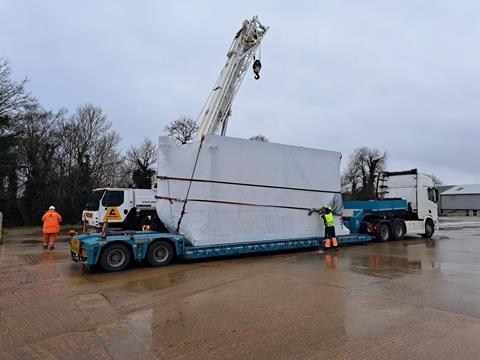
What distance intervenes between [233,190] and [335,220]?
451 centimetres

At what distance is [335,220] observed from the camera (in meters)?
13.7

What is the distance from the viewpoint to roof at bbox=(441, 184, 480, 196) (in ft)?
228

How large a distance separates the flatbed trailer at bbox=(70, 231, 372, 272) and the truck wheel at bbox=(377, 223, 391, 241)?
23.3 feet

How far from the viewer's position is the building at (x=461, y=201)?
68062 mm

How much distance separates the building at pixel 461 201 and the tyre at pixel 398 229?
2234 inches

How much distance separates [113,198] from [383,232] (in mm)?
11922

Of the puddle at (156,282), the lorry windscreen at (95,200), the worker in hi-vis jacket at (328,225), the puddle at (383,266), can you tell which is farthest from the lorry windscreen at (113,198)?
the puddle at (383,266)

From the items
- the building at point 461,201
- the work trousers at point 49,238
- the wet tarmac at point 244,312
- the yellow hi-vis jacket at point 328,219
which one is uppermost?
the building at point 461,201

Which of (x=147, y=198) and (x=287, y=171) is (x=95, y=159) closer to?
(x=147, y=198)

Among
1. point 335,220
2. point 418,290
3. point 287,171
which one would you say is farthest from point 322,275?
point 335,220

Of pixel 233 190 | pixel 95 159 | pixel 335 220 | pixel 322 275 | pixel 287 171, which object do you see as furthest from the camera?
pixel 95 159

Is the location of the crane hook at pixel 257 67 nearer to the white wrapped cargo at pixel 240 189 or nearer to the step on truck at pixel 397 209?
the white wrapped cargo at pixel 240 189

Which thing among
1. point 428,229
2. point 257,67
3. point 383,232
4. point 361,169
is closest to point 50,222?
point 257,67

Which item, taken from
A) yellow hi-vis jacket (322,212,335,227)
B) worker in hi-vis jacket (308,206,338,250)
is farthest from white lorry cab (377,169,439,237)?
yellow hi-vis jacket (322,212,335,227)
